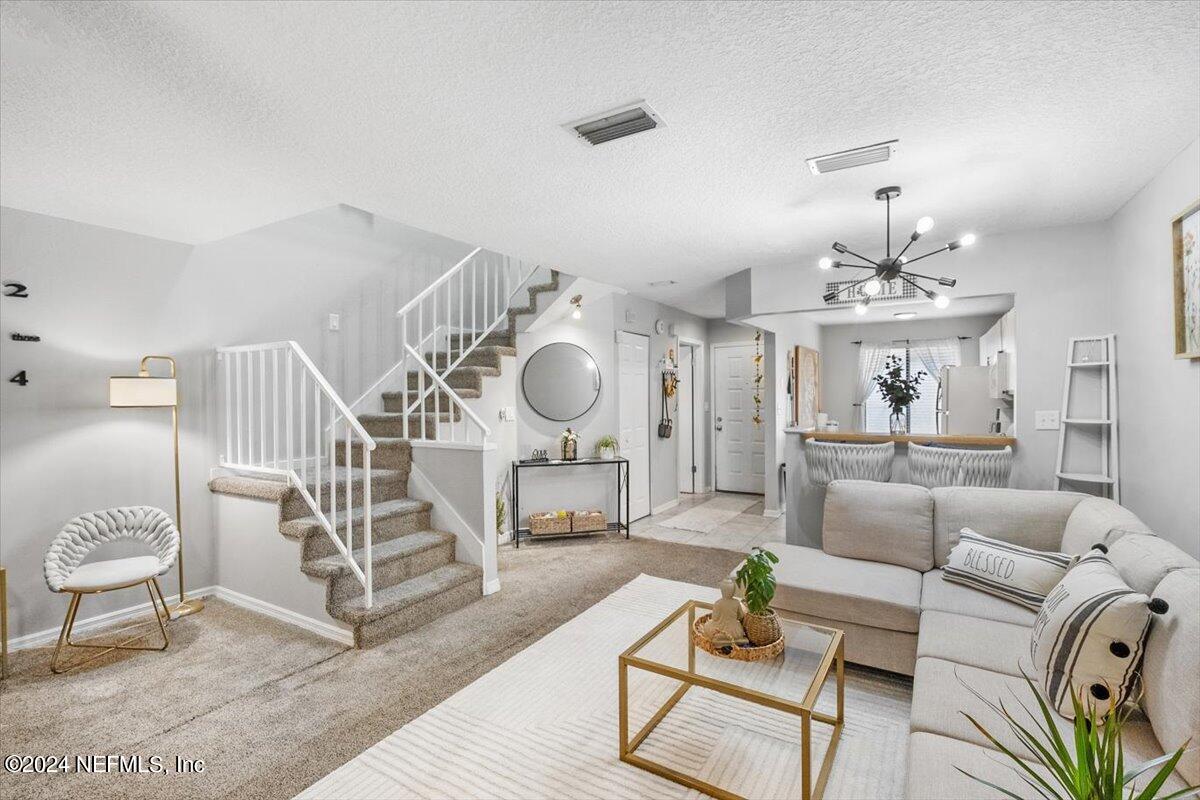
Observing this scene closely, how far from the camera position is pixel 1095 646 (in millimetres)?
1645

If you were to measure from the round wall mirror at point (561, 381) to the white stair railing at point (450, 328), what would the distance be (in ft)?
1.71

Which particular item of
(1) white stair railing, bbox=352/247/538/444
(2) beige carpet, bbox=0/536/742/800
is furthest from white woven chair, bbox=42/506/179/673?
(1) white stair railing, bbox=352/247/538/444

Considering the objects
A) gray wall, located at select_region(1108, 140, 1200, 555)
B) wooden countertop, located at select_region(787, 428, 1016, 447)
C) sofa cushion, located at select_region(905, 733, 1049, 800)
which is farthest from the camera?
wooden countertop, located at select_region(787, 428, 1016, 447)

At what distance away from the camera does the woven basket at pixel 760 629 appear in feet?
6.66

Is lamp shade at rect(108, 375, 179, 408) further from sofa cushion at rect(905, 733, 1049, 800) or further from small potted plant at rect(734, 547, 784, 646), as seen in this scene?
sofa cushion at rect(905, 733, 1049, 800)

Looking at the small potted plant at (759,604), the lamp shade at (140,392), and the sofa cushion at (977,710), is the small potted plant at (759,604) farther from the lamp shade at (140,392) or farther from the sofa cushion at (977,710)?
the lamp shade at (140,392)

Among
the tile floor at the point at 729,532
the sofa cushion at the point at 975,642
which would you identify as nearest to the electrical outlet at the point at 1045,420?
the sofa cushion at the point at 975,642

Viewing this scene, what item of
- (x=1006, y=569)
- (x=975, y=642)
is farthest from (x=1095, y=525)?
(x=975, y=642)

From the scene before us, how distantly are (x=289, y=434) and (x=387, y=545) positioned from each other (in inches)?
35.2

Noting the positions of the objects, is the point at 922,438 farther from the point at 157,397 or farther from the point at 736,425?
the point at 157,397

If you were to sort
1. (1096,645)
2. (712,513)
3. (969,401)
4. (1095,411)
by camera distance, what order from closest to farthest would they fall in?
(1096,645) → (1095,411) → (969,401) → (712,513)

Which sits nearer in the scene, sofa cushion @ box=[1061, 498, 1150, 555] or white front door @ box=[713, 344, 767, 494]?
sofa cushion @ box=[1061, 498, 1150, 555]

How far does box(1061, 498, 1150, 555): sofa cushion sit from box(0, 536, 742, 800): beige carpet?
2505 millimetres

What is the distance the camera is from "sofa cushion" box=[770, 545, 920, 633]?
2467 mm
